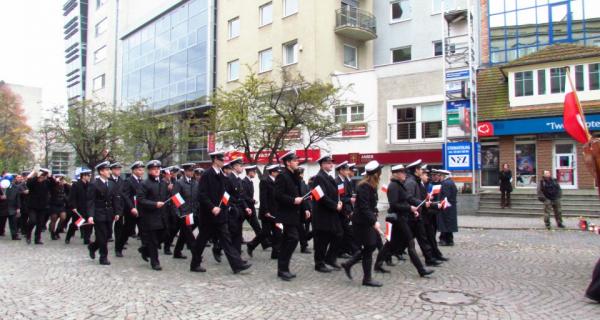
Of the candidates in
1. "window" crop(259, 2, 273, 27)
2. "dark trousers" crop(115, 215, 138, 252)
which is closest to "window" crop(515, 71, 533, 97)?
"window" crop(259, 2, 273, 27)

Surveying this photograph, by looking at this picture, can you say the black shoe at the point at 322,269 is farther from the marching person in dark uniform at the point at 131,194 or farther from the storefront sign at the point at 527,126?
the storefront sign at the point at 527,126

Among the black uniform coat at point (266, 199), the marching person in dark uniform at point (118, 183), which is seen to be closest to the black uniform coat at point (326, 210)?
the black uniform coat at point (266, 199)

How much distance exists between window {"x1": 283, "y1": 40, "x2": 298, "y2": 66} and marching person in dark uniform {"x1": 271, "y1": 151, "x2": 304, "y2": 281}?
21.9m

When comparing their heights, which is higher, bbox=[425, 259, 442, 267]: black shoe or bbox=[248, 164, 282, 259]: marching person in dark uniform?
bbox=[248, 164, 282, 259]: marching person in dark uniform

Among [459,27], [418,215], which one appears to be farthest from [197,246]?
[459,27]

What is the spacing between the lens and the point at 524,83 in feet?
75.8

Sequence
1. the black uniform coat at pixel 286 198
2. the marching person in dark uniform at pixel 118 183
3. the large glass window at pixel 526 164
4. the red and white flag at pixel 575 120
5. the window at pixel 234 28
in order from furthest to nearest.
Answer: the window at pixel 234 28, the large glass window at pixel 526 164, the marching person in dark uniform at pixel 118 183, the black uniform coat at pixel 286 198, the red and white flag at pixel 575 120

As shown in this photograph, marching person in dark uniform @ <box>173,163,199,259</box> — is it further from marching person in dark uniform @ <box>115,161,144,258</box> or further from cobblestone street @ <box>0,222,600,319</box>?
marching person in dark uniform @ <box>115,161,144,258</box>

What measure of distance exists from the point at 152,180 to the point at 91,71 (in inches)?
1816

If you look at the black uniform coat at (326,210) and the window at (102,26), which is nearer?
the black uniform coat at (326,210)

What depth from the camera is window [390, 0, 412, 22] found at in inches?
1187

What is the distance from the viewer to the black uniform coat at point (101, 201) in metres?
9.09

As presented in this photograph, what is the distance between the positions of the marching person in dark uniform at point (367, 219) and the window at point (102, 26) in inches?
1842

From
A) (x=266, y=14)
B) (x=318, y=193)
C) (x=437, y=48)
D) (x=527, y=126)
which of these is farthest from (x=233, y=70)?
(x=318, y=193)
